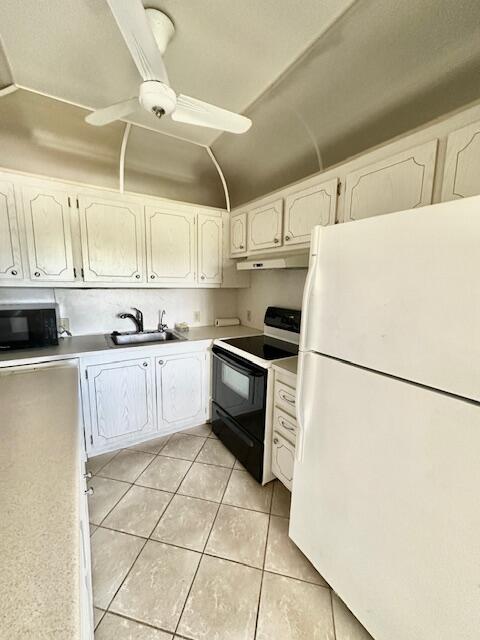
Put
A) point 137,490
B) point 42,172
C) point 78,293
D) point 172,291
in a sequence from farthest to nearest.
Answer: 1. point 172,291
2. point 78,293
3. point 42,172
4. point 137,490

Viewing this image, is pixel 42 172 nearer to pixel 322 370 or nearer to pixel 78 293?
pixel 78 293

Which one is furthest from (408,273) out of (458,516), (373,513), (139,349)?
(139,349)

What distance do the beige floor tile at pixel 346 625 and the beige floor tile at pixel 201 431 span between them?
1.50m

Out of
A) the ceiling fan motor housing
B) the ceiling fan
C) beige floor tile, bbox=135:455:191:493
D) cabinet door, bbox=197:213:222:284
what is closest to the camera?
the ceiling fan

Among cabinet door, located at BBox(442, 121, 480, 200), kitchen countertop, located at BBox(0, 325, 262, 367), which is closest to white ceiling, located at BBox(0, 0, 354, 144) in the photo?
cabinet door, located at BBox(442, 121, 480, 200)

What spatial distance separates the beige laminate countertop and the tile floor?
913 mm

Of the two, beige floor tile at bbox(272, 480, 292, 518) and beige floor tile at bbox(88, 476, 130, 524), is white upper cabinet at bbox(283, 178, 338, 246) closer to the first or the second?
beige floor tile at bbox(272, 480, 292, 518)

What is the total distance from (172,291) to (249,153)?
1.48 m

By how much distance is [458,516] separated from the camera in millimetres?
748

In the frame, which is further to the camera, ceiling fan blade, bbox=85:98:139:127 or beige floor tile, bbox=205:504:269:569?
beige floor tile, bbox=205:504:269:569

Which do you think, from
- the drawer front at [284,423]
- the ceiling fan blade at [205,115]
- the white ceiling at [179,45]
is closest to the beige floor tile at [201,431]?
the drawer front at [284,423]

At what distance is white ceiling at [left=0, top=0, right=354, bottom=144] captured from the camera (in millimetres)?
1142

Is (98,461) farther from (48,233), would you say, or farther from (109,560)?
(48,233)

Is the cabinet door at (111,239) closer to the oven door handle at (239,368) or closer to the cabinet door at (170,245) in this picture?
the cabinet door at (170,245)
